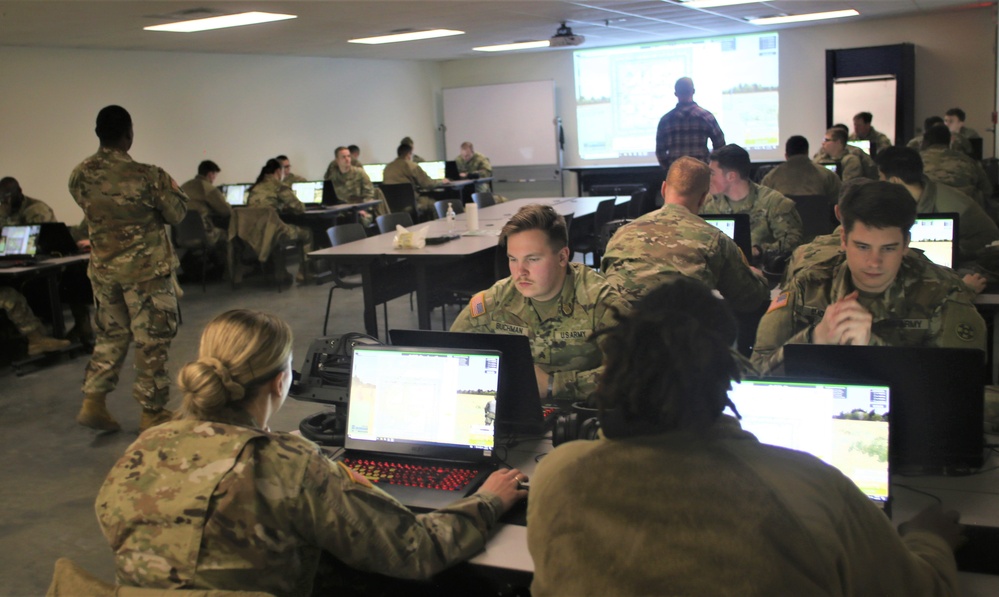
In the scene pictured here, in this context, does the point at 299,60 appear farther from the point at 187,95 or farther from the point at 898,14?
the point at 898,14

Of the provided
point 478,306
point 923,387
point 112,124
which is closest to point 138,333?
point 112,124

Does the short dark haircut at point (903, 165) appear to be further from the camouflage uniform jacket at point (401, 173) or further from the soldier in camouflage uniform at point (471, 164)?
the soldier in camouflage uniform at point (471, 164)

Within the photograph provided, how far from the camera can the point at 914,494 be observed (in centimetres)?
183

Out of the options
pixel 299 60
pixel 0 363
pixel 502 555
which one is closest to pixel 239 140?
pixel 299 60

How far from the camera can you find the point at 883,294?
240cm

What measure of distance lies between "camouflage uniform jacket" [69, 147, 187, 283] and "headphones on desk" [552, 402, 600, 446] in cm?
314

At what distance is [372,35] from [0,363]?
5499 millimetres

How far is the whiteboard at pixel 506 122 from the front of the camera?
1448cm

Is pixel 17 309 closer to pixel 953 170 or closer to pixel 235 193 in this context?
pixel 235 193

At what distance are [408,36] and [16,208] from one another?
4.96 metres

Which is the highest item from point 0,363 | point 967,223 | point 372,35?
point 372,35

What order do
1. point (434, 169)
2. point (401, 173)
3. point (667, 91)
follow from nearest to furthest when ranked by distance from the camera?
point (401, 173)
point (434, 169)
point (667, 91)

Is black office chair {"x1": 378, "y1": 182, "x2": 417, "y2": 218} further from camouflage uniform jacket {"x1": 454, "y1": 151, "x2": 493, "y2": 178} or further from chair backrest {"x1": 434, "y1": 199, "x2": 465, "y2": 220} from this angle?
chair backrest {"x1": 434, "y1": 199, "x2": 465, "y2": 220}

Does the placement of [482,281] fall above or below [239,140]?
below
